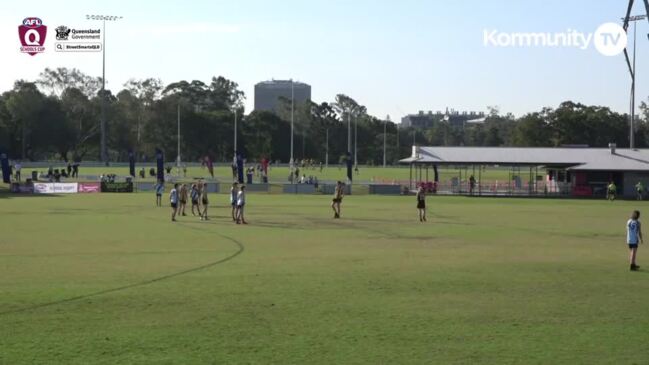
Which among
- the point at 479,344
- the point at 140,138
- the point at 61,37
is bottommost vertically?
the point at 479,344

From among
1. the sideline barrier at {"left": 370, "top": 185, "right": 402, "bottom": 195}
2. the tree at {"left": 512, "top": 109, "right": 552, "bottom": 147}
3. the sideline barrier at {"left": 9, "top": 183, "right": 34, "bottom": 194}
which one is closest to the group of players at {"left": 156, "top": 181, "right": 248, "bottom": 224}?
the sideline barrier at {"left": 9, "top": 183, "right": 34, "bottom": 194}

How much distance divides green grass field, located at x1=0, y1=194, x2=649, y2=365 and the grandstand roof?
121ft

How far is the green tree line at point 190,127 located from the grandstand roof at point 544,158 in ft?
161

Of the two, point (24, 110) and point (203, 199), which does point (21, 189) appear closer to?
point (203, 199)

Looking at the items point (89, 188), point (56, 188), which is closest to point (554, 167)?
point (89, 188)

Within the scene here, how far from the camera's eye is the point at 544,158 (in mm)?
65250

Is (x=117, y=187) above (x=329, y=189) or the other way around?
above

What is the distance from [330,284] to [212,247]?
24.9 feet

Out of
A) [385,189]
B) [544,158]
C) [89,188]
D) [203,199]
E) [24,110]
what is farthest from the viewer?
[24,110]

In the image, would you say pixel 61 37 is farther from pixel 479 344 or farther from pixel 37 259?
pixel 479 344

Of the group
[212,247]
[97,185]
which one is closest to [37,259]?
[212,247]

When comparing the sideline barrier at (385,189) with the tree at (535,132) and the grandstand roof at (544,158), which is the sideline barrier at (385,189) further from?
the tree at (535,132)

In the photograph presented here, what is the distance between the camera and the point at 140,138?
414 ft

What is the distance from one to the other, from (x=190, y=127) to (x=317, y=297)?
11179 cm
